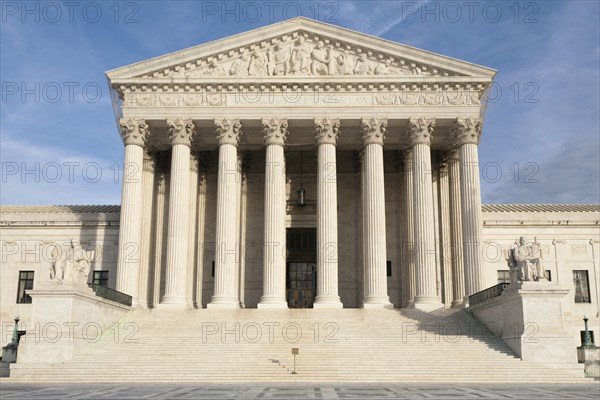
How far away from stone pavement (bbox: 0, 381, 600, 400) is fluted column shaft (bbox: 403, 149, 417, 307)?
20.2m

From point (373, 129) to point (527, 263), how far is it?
49.5ft

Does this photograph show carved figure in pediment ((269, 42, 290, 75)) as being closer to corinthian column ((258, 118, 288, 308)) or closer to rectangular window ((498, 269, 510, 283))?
corinthian column ((258, 118, 288, 308))

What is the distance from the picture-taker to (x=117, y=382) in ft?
81.6

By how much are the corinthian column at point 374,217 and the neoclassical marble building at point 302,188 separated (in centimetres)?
9

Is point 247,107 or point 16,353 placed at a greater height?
point 247,107

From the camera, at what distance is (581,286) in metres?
45.5

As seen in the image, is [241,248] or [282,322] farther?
[241,248]

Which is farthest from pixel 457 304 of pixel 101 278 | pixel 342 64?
pixel 101 278

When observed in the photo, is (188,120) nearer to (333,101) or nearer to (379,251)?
(333,101)

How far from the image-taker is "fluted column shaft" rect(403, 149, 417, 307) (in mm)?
43375

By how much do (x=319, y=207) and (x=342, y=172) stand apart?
876cm

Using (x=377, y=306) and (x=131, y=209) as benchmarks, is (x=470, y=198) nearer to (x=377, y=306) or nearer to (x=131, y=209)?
(x=377, y=306)

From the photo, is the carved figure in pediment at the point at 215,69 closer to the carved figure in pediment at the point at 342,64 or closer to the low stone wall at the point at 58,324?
the carved figure in pediment at the point at 342,64

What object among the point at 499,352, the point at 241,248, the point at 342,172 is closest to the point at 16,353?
the point at 241,248
